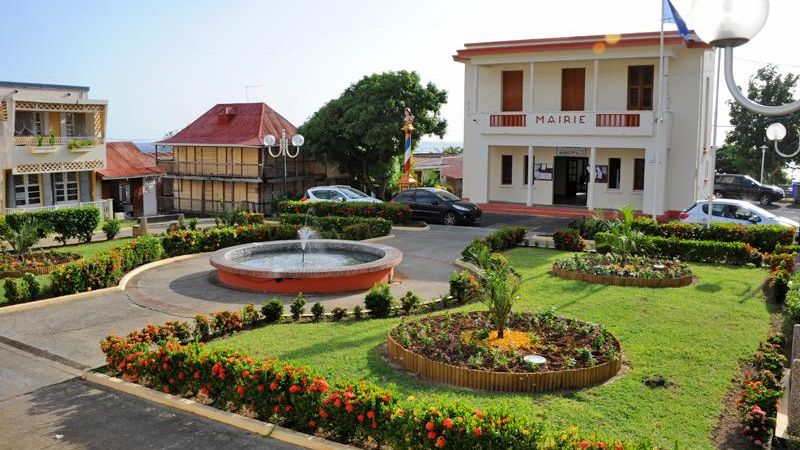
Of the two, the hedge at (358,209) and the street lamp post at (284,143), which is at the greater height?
the street lamp post at (284,143)

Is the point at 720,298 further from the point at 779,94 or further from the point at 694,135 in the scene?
the point at 779,94

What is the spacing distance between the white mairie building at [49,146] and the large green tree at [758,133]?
37.0m

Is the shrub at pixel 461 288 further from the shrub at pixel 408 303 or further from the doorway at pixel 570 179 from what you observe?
the doorway at pixel 570 179

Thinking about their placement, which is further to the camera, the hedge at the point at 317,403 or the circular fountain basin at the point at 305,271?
the circular fountain basin at the point at 305,271

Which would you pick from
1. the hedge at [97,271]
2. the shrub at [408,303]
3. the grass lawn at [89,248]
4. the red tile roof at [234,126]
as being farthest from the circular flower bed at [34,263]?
the red tile roof at [234,126]

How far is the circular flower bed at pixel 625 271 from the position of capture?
15594 mm

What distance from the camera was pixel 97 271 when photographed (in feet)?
51.9

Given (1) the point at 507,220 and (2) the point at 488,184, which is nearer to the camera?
(1) the point at 507,220

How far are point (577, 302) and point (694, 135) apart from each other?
734 inches

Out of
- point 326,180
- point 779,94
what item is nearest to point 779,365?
point 326,180

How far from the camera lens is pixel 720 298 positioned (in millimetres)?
14289

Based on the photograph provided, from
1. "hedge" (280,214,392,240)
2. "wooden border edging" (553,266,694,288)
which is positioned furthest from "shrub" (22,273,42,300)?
"wooden border edging" (553,266,694,288)

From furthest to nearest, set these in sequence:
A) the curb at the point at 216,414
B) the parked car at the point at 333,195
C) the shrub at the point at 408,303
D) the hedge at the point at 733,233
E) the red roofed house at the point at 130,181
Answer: the red roofed house at the point at 130,181 → the parked car at the point at 333,195 → the hedge at the point at 733,233 → the shrub at the point at 408,303 → the curb at the point at 216,414

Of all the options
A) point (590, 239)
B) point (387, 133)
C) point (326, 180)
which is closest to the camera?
point (590, 239)
